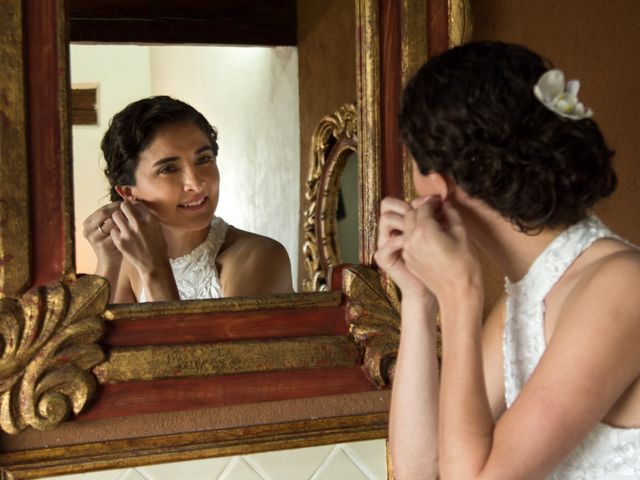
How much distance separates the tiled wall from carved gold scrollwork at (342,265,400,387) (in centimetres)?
12

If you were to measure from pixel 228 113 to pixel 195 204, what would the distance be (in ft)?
0.45

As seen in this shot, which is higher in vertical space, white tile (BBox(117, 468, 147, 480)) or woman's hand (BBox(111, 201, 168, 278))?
woman's hand (BBox(111, 201, 168, 278))

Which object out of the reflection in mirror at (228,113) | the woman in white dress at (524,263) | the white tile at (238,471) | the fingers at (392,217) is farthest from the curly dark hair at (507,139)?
the white tile at (238,471)

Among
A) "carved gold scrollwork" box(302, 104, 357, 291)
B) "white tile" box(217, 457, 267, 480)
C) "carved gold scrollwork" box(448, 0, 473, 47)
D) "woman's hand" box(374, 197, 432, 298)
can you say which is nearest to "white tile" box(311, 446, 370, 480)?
"white tile" box(217, 457, 267, 480)

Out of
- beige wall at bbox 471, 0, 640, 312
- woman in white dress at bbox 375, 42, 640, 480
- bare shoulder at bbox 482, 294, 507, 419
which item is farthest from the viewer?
beige wall at bbox 471, 0, 640, 312

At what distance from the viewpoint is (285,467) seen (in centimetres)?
135

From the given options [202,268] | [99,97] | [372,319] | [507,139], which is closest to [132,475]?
[202,268]

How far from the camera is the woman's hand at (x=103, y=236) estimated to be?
1.23 m

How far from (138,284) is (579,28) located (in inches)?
34.2

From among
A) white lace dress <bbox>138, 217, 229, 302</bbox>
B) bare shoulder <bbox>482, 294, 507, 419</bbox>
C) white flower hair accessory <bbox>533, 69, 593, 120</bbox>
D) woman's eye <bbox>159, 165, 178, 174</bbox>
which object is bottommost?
bare shoulder <bbox>482, 294, 507, 419</bbox>

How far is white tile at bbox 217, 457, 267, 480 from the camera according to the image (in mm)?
1317

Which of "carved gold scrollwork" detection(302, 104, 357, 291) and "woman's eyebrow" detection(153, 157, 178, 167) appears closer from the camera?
"woman's eyebrow" detection(153, 157, 178, 167)

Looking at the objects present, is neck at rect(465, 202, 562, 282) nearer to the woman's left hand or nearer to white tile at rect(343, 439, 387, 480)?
the woman's left hand

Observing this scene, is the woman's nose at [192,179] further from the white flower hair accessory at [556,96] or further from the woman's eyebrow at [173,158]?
the white flower hair accessory at [556,96]
